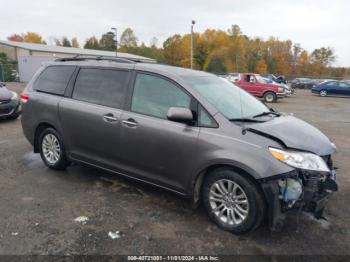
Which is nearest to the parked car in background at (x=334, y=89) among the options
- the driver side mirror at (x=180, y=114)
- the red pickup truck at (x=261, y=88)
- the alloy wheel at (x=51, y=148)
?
the red pickup truck at (x=261, y=88)

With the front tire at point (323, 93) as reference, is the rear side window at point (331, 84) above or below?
above

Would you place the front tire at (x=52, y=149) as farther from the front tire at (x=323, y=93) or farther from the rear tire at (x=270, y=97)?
the front tire at (x=323, y=93)

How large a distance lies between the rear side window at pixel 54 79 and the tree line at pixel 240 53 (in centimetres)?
5427

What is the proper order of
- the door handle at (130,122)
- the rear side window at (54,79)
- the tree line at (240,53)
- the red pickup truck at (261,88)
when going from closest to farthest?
the door handle at (130,122), the rear side window at (54,79), the red pickup truck at (261,88), the tree line at (240,53)

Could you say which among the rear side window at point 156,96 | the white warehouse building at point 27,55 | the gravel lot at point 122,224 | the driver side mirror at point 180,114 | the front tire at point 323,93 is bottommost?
the gravel lot at point 122,224

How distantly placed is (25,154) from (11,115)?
4106 millimetres

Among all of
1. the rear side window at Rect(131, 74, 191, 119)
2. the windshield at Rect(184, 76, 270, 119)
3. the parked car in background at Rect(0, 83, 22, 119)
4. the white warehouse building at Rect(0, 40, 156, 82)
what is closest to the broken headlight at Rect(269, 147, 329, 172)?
the windshield at Rect(184, 76, 270, 119)

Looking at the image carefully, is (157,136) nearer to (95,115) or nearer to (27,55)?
(95,115)

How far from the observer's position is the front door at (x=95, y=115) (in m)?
4.09

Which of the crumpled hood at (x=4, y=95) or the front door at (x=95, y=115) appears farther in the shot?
the crumpled hood at (x=4, y=95)

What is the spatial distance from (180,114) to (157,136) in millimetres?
455

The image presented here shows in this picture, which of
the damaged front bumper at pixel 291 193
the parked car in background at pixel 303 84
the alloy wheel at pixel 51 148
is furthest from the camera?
the parked car in background at pixel 303 84

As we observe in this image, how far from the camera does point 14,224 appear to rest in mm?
3381

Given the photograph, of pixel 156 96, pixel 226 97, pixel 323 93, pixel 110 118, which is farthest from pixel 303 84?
pixel 110 118
